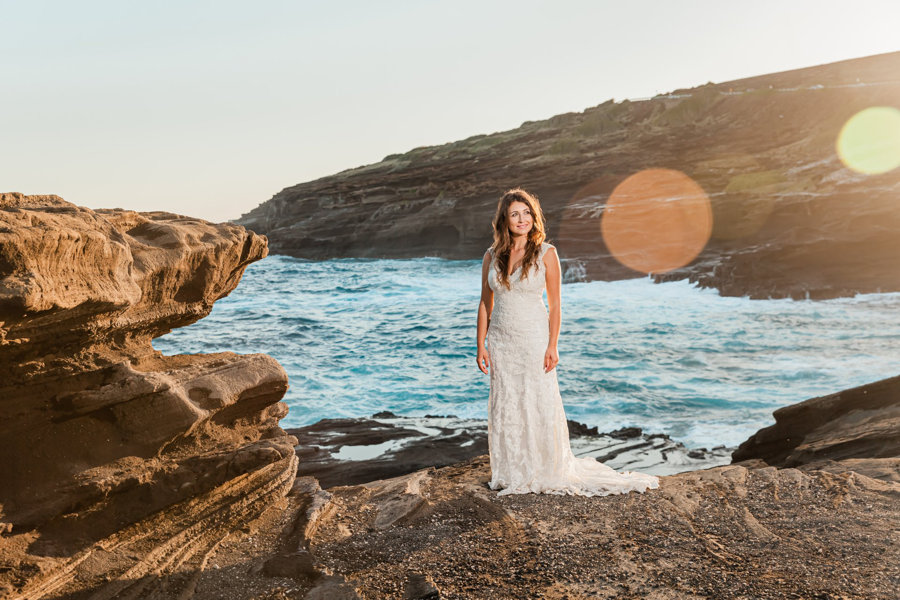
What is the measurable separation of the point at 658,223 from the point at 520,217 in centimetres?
3257

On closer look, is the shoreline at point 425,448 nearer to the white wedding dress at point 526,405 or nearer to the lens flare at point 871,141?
the white wedding dress at point 526,405

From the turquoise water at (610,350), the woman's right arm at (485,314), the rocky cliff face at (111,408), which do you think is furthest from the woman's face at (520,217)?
the turquoise water at (610,350)

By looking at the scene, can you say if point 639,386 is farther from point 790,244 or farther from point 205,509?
point 790,244

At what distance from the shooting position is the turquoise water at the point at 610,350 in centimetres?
1334

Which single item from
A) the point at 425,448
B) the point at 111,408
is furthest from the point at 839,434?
the point at 111,408

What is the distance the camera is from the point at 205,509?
429cm

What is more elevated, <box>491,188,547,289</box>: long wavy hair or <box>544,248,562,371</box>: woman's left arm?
<box>491,188,547,289</box>: long wavy hair

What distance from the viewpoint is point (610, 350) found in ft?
60.5

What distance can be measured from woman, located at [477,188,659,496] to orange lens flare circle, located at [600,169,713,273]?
28.1 m

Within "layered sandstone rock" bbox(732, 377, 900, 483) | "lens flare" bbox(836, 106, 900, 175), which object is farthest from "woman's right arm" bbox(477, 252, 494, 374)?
"lens flare" bbox(836, 106, 900, 175)

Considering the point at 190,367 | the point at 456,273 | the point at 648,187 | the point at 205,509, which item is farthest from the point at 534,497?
the point at 648,187

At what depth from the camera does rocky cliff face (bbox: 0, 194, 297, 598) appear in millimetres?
3365

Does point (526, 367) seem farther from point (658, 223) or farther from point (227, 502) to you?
point (658, 223)

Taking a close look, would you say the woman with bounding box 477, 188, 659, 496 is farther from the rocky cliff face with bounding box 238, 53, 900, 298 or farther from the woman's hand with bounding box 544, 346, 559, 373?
the rocky cliff face with bounding box 238, 53, 900, 298
